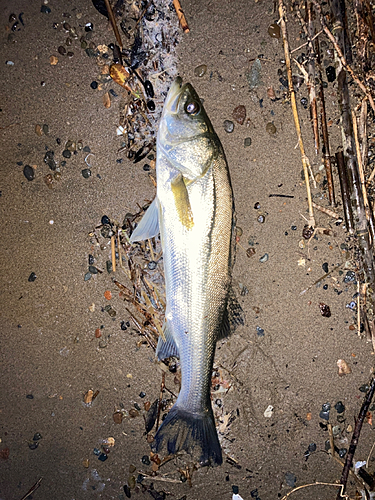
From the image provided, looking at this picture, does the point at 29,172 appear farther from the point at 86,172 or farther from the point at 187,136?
the point at 187,136

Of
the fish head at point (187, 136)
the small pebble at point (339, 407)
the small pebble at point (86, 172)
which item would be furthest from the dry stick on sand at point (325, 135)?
the small pebble at point (86, 172)

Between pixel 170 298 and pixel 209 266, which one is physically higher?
pixel 209 266

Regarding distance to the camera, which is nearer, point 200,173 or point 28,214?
point 200,173

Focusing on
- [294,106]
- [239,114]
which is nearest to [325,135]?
[294,106]

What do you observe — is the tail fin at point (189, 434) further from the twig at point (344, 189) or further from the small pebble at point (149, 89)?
the small pebble at point (149, 89)

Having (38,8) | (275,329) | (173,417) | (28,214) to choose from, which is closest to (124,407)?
(173,417)

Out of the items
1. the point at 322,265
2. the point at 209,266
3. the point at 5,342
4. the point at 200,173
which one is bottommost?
the point at 5,342

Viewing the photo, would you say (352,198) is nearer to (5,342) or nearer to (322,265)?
(322,265)
